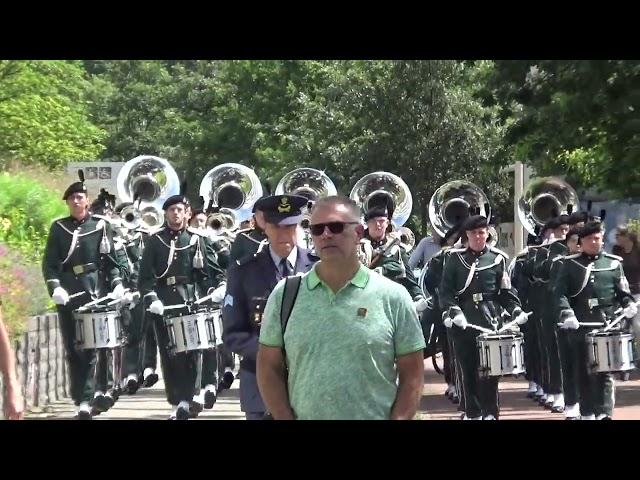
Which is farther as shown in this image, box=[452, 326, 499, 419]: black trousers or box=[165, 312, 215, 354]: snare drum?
box=[165, 312, 215, 354]: snare drum

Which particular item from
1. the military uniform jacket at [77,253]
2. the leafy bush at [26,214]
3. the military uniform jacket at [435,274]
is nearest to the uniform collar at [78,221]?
the military uniform jacket at [77,253]

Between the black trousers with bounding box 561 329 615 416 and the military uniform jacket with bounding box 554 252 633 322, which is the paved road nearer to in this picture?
the black trousers with bounding box 561 329 615 416

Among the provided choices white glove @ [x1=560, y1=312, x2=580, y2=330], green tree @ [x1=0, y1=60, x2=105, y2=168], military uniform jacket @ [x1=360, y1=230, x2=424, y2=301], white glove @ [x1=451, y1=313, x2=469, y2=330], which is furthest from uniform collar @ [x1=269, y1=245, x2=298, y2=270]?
green tree @ [x1=0, y1=60, x2=105, y2=168]

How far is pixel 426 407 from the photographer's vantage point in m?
16.6

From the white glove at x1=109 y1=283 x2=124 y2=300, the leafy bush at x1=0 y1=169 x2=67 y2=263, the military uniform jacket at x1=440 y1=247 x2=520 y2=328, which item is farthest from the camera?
the leafy bush at x1=0 y1=169 x2=67 y2=263

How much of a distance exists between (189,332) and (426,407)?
10.0ft

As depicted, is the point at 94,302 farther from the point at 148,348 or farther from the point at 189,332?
the point at 148,348

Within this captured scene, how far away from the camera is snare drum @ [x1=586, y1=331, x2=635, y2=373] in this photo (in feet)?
43.0

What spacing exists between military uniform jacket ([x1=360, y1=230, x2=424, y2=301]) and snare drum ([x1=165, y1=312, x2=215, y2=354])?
4.81ft

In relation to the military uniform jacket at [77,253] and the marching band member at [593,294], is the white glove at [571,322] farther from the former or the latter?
the military uniform jacket at [77,253]

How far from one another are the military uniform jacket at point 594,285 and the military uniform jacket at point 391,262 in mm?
1824

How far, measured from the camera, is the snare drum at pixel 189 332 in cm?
1451
